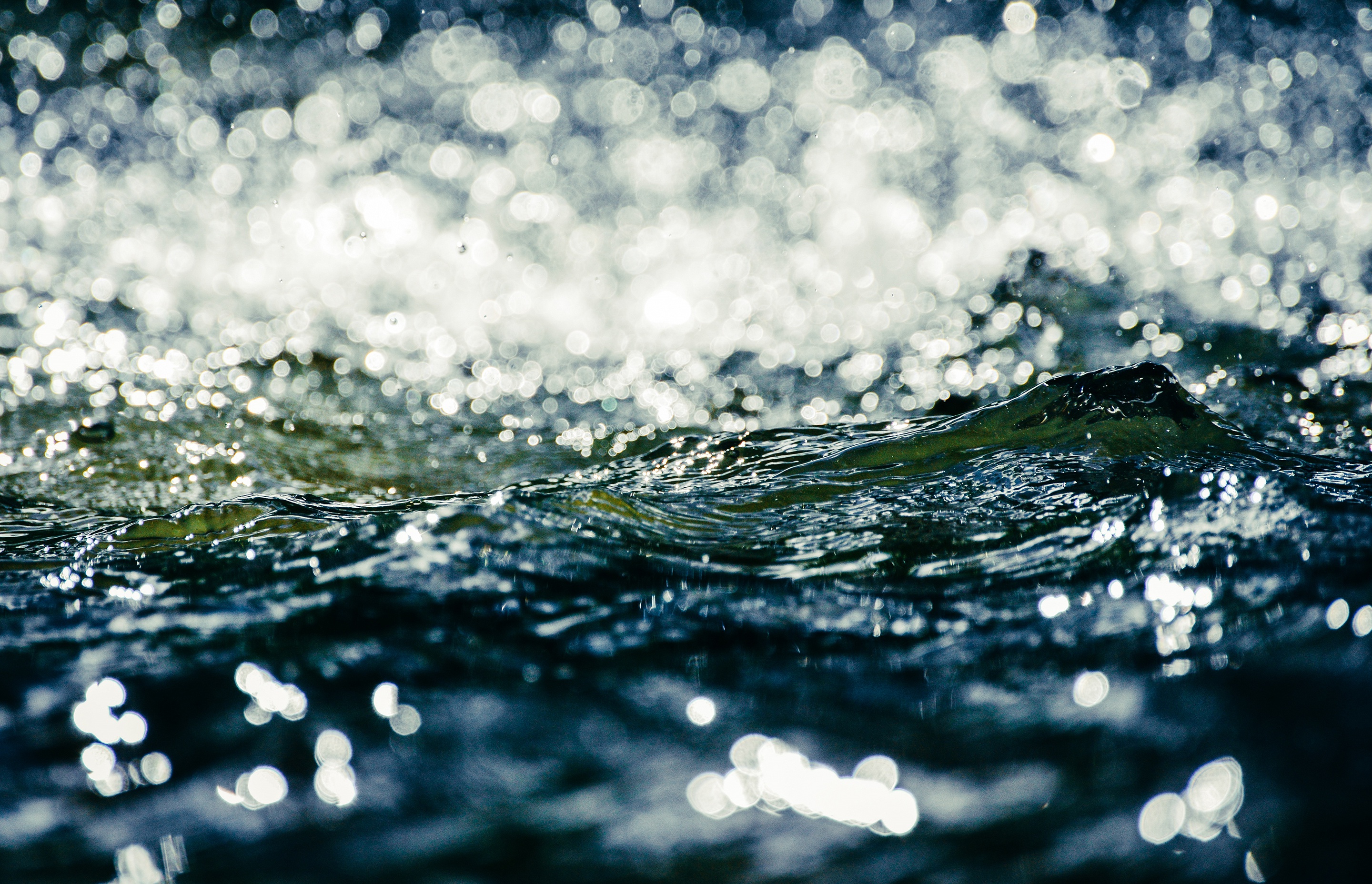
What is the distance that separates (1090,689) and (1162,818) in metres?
0.22

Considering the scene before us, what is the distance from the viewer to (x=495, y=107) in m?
5.51

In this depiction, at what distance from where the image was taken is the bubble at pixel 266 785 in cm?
122

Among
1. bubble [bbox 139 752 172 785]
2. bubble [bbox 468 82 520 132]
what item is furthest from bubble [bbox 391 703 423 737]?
bubble [bbox 468 82 520 132]

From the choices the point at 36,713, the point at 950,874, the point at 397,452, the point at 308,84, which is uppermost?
the point at 308,84

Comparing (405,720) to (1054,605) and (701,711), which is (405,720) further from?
(1054,605)

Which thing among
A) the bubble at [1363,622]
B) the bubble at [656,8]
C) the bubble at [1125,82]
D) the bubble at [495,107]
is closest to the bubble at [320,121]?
the bubble at [495,107]

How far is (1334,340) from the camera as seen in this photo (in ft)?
10.3

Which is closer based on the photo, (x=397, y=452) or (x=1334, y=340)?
(x=397, y=452)

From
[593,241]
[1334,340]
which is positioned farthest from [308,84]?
[1334,340]

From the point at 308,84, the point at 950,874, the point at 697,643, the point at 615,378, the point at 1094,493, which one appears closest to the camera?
the point at 950,874

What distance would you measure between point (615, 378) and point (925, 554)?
1.86m

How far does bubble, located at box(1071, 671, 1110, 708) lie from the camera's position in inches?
Result: 51.3

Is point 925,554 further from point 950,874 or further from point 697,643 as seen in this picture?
point 950,874

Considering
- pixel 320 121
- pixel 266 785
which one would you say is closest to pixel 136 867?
pixel 266 785
